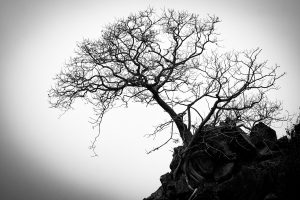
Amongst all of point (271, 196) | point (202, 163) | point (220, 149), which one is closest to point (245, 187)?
point (271, 196)

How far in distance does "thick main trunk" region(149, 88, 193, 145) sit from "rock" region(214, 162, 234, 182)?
185 centimetres

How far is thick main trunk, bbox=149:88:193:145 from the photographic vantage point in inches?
484

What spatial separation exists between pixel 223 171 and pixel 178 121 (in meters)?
3.06

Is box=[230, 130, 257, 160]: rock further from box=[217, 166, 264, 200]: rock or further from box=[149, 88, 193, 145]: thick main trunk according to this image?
box=[217, 166, 264, 200]: rock

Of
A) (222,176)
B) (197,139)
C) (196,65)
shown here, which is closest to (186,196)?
(222,176)

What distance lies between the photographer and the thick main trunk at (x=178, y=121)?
40.3 ft

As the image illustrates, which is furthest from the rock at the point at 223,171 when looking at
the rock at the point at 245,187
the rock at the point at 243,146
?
the rock at the point at 245,187

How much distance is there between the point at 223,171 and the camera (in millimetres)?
11133

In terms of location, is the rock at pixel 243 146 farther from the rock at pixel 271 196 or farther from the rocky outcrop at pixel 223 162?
the rock at pixel 271 196

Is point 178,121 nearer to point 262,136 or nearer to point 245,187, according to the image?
point 262,136

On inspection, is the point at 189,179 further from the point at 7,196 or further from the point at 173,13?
the point at 7,196

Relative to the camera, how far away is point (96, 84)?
13.2 m

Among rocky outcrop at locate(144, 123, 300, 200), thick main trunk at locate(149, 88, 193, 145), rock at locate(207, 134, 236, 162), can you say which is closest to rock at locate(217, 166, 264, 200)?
rocky outcrop at locate(144, 123, 300, 200)

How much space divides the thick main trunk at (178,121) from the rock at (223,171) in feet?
6.06
